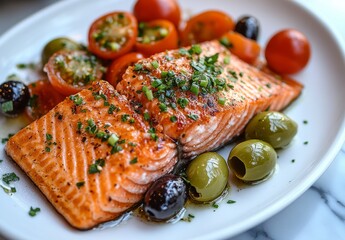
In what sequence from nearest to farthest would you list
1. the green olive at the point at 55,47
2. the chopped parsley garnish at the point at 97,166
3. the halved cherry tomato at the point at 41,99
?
the chopped parsley garnish at the point at 97,166
the halved cherry tomato at the point at 41,99
the green olive at the point at 55,47

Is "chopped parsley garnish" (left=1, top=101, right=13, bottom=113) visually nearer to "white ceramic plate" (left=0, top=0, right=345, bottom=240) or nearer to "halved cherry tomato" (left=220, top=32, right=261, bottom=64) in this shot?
"white ceramic plate" (left=0, top=0, right=345, bottom=240)

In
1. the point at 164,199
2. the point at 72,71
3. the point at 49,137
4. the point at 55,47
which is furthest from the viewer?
the point at 55,47

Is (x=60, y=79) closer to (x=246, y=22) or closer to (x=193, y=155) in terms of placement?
(x=193, y=155)

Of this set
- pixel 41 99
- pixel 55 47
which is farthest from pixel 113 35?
pixel 41 99

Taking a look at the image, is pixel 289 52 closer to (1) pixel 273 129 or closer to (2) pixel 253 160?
(1) pixel 273 129

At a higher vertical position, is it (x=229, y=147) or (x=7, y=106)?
(x=7, y=106)

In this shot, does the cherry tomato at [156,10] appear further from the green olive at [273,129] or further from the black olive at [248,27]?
the green olive at [273,129]

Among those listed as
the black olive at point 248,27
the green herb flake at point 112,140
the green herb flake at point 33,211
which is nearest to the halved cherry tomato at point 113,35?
the black olive at point 248,27
